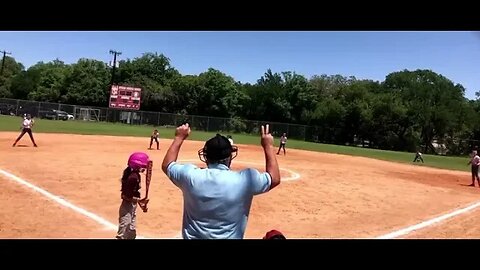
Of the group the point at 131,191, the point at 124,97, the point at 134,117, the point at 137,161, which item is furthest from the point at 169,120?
the point at 137,161

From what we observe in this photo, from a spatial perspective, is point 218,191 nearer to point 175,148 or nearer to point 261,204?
point 175,148

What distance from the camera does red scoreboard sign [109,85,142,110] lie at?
53125 mm

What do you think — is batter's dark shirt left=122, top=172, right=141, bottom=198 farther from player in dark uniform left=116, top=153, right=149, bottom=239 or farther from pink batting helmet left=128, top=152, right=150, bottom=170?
pink batting helmet left=128, top=152, right=150, bottom=170

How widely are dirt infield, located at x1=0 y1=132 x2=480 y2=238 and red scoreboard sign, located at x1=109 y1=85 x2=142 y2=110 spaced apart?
1459 inches

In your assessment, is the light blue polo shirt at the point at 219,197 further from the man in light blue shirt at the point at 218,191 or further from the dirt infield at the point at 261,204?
the dirt infield at the point at 261,204

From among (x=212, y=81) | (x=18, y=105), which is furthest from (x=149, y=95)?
(x=18, y=105)

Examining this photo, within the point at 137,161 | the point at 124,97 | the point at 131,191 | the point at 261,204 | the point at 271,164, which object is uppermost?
the point at 124,97

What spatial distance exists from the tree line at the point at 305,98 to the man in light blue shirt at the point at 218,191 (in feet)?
176

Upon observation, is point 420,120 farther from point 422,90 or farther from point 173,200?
point 173,200

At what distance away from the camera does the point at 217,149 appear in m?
2.52

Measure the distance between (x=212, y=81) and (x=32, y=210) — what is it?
56856 mm

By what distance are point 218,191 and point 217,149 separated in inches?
10.0

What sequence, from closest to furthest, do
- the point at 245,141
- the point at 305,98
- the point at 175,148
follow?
the point at 175,148 < the point at 245,141 < the point at 305,98
